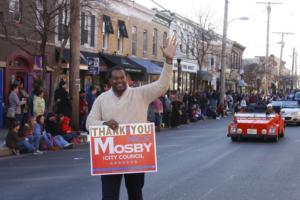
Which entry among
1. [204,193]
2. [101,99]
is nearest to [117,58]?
[204,193]

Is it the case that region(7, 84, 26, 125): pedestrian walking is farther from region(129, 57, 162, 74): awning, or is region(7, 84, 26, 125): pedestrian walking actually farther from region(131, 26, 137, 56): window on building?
region(131, 26, 137, 56): window on building

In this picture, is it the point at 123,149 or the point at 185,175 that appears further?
the point at 185,175

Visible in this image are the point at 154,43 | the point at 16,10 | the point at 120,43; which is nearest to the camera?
the point at 16,10

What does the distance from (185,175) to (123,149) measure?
17.1 ft

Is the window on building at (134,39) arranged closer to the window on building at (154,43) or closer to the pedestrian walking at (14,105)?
the window on building at (154,43)

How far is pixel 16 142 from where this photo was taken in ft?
46.3

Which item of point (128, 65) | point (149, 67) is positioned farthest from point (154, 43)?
point (128, 65)

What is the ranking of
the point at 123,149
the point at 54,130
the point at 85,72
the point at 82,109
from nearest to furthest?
the point at 123,149 < the point at 54,130 < the point at 82,109 < the point at 85,72

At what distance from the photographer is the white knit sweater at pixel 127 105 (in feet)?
17.8

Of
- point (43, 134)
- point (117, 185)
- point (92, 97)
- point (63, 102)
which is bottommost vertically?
point (43, 134)

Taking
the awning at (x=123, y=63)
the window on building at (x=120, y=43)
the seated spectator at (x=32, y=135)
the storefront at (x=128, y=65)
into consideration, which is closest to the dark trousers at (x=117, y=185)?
the seated spectator at (x=32, y=135)

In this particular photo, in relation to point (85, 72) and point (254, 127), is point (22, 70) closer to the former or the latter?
point (85, 72)

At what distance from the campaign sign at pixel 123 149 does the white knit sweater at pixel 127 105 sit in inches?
3.2

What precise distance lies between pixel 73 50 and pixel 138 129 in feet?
44.1
